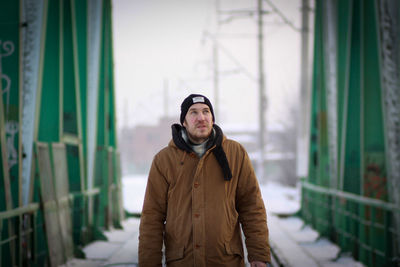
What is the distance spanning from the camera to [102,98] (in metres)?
8.66

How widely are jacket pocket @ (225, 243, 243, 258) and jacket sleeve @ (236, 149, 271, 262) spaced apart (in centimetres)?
6

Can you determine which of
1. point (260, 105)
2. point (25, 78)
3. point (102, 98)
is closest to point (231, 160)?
point (25, 78)

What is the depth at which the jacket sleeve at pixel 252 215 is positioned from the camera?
2342 mm

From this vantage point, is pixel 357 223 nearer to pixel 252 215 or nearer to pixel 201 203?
pixel 252 215

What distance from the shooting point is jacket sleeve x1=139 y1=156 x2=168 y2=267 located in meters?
2.33

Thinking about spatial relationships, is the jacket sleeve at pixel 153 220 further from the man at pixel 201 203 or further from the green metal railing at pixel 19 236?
the green metal railing at pixel 19 236

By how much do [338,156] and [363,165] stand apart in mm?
1474

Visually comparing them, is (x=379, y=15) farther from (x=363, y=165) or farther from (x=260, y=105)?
(x=260, y=105)

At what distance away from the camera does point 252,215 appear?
94.9 inches

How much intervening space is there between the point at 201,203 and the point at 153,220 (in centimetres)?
34

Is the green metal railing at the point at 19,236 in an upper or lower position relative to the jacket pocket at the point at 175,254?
lower

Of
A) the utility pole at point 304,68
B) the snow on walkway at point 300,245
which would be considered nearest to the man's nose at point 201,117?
the snow on walkway at point 300,245

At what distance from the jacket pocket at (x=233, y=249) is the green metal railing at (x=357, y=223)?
9.25 ft

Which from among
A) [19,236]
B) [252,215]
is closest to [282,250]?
[19,236]
